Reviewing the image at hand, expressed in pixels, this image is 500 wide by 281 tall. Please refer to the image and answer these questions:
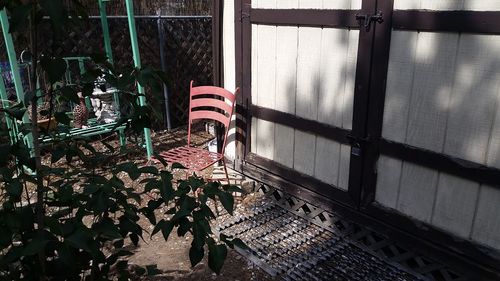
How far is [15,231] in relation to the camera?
3.69 ft

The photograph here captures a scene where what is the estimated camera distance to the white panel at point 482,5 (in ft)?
6.15

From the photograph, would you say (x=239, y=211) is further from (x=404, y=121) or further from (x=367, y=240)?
(x=404, y=121)

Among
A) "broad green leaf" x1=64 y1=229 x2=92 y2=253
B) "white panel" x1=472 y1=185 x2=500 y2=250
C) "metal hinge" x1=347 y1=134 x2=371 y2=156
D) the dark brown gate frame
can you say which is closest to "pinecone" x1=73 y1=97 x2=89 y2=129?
the dark brown gate frame

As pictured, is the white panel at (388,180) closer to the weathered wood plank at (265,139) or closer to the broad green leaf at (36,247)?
the weathered wood plank at (265,139)

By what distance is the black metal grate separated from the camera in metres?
2.57

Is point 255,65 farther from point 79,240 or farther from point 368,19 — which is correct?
point 79,240

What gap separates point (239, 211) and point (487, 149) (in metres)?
1.99

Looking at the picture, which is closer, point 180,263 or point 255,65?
point 180,263

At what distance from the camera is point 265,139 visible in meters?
3.45

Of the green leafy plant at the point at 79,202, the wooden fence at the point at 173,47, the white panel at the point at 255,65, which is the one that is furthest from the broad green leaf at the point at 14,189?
the wooden fence at the point at 173,47

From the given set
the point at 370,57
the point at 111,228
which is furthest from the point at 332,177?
the point at 111,228

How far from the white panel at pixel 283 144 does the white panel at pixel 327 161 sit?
28cm

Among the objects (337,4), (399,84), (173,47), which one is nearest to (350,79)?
(399,84)

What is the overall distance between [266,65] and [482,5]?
166 cm
